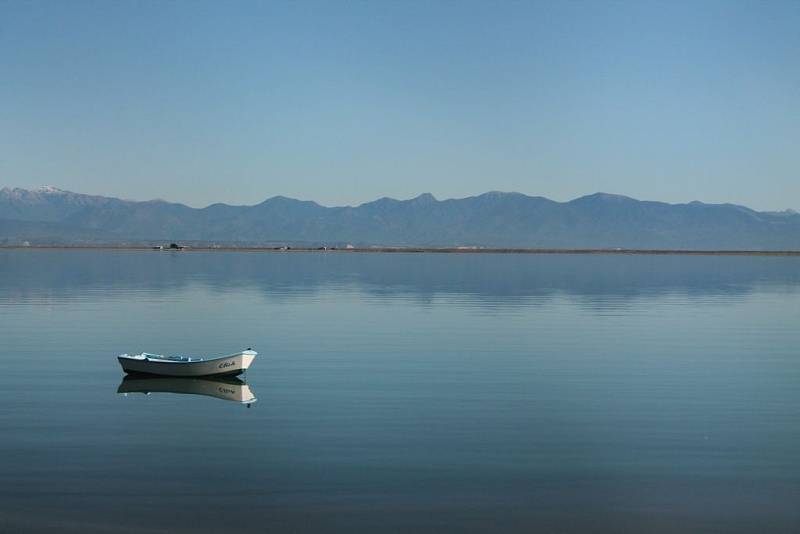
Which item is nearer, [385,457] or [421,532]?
[421,532]

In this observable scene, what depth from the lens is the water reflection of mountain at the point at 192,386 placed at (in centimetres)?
3534

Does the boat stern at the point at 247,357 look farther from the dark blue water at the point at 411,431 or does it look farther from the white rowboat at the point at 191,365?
the dark blue water at the point at 411,431

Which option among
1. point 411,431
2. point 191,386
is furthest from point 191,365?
point 411,431

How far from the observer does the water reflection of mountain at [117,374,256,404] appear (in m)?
35.3

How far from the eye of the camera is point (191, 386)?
37.4 meters

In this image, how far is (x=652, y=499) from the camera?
879 inches

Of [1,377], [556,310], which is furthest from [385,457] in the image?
[556,310]

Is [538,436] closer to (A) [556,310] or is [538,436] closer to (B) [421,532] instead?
(B) [421,532]

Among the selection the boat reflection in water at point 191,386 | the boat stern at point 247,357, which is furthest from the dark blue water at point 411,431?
the boat stern at point 247,357

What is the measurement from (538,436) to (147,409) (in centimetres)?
1322

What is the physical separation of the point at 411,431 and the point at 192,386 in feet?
39.8

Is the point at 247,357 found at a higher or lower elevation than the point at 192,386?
higher

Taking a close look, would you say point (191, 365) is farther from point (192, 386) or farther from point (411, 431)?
point (411, 431)

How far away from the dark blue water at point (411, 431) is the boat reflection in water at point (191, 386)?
2.07 ft
